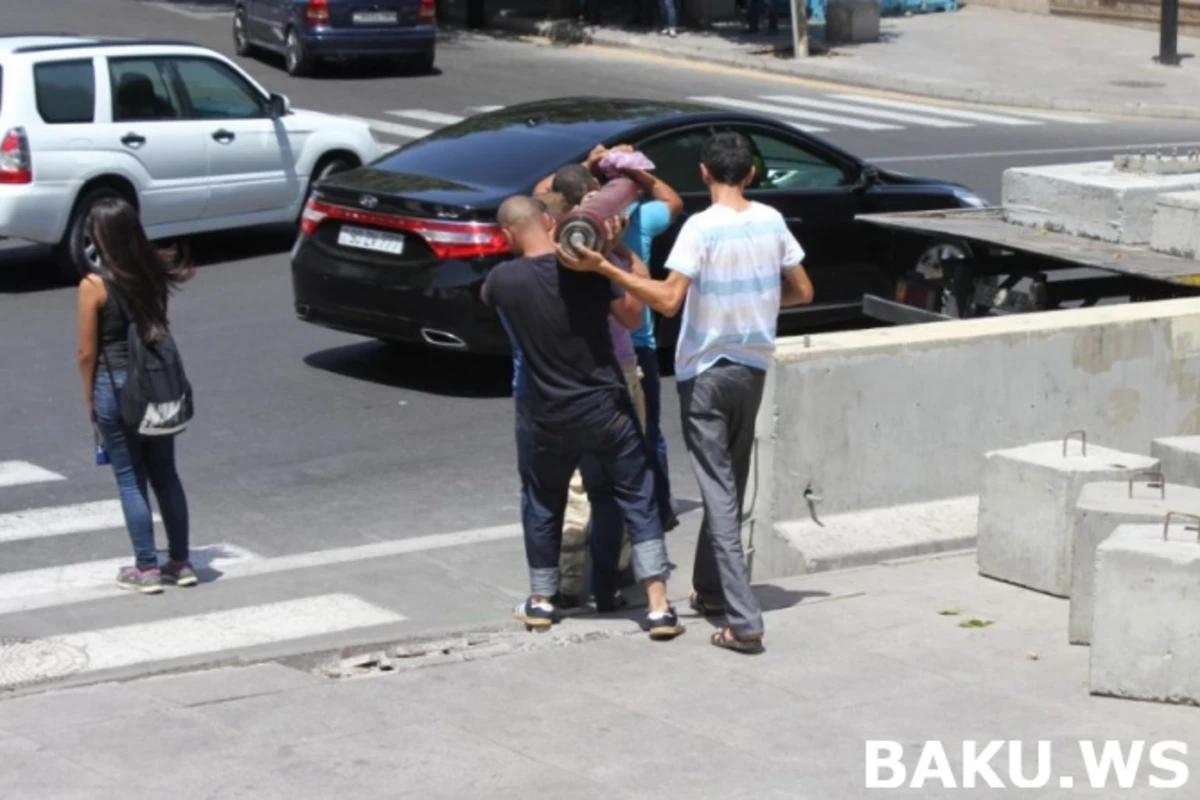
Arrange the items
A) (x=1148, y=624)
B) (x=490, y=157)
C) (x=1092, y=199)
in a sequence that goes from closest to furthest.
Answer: (x=1148, y=624) → (x=1092, y=199) → (x=490, y=157)

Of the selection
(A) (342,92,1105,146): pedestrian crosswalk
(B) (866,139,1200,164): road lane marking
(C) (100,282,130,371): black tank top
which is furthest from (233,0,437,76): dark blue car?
(C) (100,282,130,371): black tank top

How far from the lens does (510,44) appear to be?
3253cm

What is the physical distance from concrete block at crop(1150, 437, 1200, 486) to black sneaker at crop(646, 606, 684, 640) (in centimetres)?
220

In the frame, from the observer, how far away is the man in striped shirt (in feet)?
23.8

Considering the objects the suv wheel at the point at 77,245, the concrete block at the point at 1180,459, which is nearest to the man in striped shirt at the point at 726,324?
the concrete block at the point at 1180,459

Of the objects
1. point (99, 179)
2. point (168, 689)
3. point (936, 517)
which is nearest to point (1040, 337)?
point (936, 517)

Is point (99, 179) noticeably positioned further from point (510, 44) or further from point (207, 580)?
point (510, 44)

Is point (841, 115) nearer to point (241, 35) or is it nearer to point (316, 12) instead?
point (316, 12)

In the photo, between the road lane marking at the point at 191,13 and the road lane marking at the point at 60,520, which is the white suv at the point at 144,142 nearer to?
the road lane marking at the point at 60,520

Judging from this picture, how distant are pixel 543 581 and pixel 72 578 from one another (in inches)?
86.8

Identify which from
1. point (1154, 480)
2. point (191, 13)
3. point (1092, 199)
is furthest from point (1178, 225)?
point (191, 13)

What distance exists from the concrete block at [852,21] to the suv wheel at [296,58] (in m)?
8.85

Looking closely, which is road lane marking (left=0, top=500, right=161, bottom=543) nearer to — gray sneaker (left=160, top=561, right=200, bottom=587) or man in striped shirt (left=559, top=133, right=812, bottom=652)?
gray sneaker (left=160, top=561, right=200, bottom=587)

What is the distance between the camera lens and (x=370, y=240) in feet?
39.4
